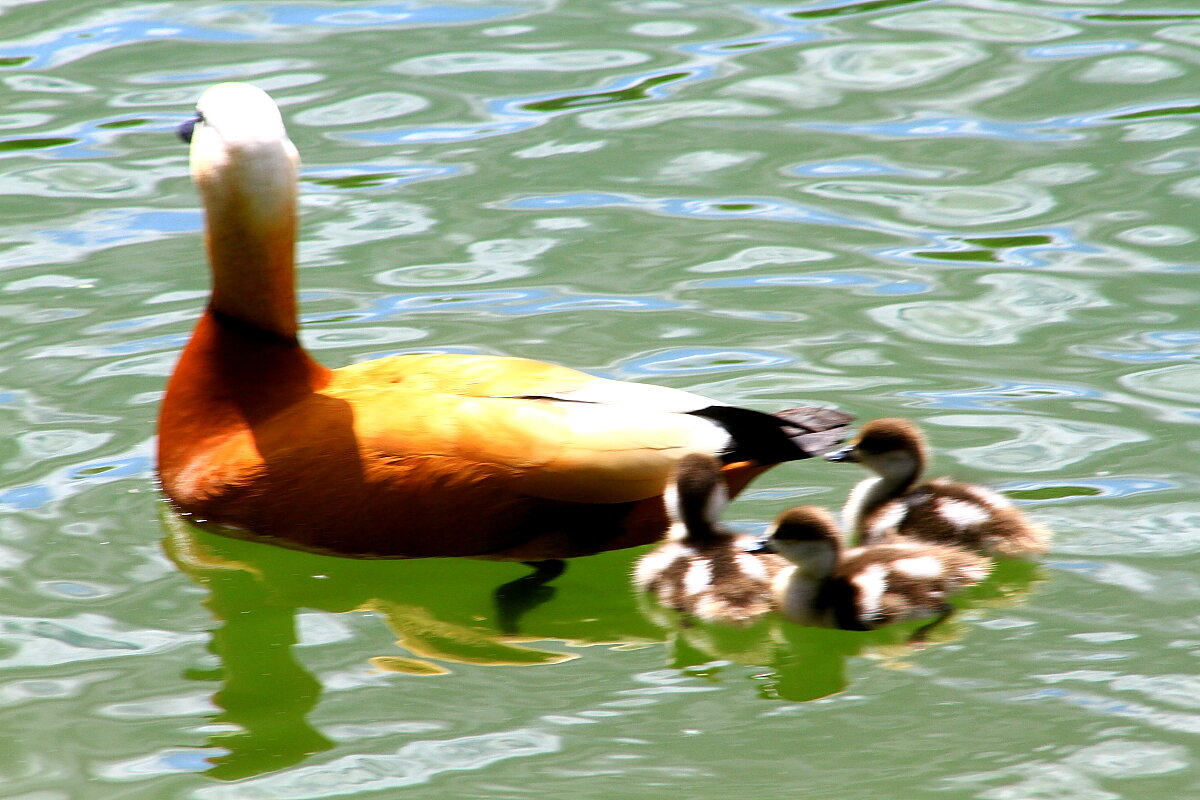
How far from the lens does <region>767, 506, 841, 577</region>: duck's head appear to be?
481 centimetres

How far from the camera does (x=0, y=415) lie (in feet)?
21.0

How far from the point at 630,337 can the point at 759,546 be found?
2.12 meters

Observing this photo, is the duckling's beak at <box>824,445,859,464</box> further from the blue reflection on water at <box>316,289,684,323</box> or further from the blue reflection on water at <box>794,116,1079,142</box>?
the blue reflection on water at <box>794,116,1079,142</box>

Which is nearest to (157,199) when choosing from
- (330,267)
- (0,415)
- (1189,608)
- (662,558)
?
(330,267)

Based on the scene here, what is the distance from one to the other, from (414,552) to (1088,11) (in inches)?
279

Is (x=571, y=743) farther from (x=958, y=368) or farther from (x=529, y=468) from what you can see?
(x=958, y=368)

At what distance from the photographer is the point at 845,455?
540 cm

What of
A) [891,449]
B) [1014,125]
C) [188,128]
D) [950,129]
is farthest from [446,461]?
[1014,125]

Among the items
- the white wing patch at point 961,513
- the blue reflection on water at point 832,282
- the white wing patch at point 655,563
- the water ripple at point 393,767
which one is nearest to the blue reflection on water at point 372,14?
the blue reflection on water at point 832,282

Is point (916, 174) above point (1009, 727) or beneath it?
above

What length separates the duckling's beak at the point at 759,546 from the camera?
493 centimetres

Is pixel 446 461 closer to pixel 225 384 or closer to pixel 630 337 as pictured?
pixel 225 384

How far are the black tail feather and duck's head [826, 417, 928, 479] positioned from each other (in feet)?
0.27

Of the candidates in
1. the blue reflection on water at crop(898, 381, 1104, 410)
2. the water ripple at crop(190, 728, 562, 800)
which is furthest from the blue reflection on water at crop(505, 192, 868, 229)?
the water ripple at crop(190, 728, 562, 800)
